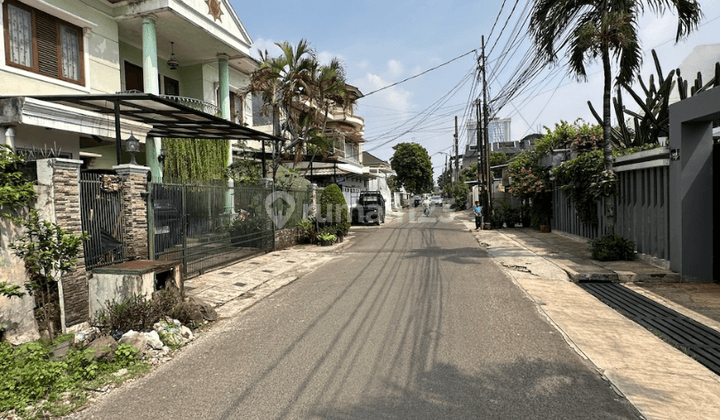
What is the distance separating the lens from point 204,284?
894 cm

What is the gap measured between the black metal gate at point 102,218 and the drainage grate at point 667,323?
26.1 ft

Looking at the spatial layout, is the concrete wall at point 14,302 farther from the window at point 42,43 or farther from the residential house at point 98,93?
the window at point 42,43

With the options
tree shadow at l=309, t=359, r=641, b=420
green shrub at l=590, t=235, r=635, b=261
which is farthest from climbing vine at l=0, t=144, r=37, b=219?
green shrub at l=590, t=235, r=635, b=261

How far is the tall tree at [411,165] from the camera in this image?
180 feet

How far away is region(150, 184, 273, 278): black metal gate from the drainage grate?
8.15 m

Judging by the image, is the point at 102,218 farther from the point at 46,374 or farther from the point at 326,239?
the point at 326,239

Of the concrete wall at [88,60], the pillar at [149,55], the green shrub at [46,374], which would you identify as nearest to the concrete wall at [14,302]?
the green shrub at [46,374]

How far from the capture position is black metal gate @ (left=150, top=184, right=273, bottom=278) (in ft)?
28.1

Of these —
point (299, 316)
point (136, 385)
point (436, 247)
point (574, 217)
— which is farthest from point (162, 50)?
point (574, 217)

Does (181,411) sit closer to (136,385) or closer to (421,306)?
(136,385)

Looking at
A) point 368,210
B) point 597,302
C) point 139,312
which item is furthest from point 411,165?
point 139,312

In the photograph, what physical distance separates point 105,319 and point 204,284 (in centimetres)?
311

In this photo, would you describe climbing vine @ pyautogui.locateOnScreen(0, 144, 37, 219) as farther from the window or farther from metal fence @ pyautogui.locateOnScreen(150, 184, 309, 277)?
the window

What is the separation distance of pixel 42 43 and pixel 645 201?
15.0 m
